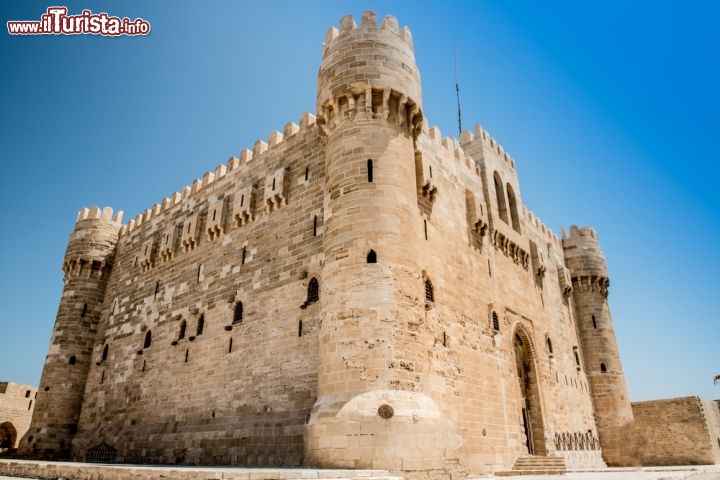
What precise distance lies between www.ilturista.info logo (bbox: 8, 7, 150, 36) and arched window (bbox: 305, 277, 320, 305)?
7946 millimetres

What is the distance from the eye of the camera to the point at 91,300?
21.9 meters

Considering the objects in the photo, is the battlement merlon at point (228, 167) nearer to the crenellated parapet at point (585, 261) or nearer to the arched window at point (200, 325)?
the arched window at point (200, 325)

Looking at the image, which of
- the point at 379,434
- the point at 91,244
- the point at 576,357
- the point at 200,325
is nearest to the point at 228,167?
the point at 200,325

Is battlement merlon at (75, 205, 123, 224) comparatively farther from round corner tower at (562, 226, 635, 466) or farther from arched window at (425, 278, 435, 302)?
round corner tower at (562, 226, 635, 466)

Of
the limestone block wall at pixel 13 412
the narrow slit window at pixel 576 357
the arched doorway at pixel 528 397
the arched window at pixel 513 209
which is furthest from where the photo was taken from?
the limestone block wall at pixel 13 412

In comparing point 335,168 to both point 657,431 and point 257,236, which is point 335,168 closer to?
point 257,236

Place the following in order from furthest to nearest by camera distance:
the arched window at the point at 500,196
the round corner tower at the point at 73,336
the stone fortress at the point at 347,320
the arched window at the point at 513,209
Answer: the arched window at the point at 513,209 < the arched window at the point at 500,196 < the round corner tower at the point at 73,336 < the stone fortress at the point at 347,320

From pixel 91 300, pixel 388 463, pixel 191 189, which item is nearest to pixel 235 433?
pixel 388 463

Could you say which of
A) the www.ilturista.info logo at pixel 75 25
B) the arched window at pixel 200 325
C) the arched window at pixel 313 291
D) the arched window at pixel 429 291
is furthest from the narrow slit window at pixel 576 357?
the www.ilturista.info logo at pixel 75 25

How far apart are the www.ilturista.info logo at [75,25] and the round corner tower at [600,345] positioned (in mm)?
21954

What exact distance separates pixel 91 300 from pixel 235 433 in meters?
12.5

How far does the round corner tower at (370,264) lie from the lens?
9.39 m

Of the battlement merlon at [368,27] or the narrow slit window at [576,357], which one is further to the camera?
the narrow slit window at [576,357]

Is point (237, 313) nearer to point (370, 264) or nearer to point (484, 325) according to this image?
point (370, 264)
